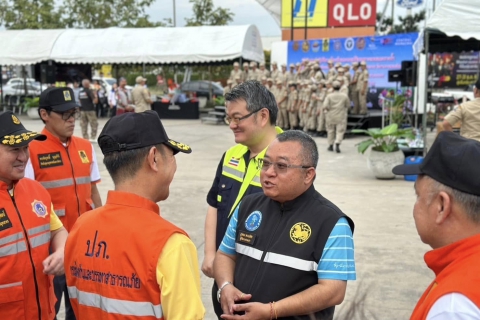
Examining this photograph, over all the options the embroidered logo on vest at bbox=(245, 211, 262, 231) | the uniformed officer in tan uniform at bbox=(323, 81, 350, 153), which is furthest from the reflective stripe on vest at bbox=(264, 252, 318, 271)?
the uniformed officer in tan uniform at bbox=(323, 81, 350, 153)

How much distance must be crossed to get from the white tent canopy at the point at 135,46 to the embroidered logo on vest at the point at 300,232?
67.9 feet

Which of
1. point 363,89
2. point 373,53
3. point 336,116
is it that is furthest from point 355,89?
point 336,116

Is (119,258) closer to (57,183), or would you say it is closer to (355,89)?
(57,183)

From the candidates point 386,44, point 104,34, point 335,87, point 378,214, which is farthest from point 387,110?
point 104,34

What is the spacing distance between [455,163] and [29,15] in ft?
132

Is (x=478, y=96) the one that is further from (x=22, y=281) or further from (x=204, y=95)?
(x=204, y=95)

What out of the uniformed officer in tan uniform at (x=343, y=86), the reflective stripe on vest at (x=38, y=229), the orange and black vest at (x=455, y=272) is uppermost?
the uniformed officer in tan uniform at (x=343, y=86)

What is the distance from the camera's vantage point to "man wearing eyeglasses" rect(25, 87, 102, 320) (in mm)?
3791

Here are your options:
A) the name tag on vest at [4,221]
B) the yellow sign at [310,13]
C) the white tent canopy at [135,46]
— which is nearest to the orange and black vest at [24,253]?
the name tag on vest at [4,221]

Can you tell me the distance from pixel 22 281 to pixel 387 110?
1489 cm

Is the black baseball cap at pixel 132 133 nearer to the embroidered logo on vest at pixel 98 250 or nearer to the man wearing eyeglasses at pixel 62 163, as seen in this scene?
the embroidered logo on vest at pixel 98 250

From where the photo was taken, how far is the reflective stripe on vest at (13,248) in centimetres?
262

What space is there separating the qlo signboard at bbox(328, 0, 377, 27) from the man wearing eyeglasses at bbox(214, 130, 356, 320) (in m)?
33.8

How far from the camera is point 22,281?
2676mm
